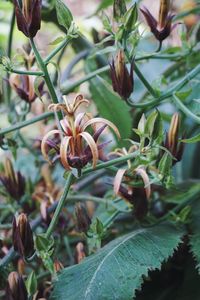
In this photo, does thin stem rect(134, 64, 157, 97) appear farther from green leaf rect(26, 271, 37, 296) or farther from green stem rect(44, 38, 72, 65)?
green leaf rect(26, 271, 37, 296)

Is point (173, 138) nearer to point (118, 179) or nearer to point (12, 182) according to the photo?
point (118, 179)

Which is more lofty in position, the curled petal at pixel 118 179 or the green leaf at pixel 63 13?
the green leaf at pixel 63 13

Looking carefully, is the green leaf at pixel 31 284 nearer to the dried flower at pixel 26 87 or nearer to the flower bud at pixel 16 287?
the flower bud at pixel 16 287

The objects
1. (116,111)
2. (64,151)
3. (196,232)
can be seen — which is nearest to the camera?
(64,151)

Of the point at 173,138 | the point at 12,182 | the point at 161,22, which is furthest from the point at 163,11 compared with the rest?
the point at 12,182

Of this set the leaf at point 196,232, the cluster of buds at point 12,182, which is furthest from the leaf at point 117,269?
the cluster of buds at point 12,182

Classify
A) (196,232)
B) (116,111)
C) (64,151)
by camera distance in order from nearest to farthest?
(64,151) < (196,232) < (116,111)
